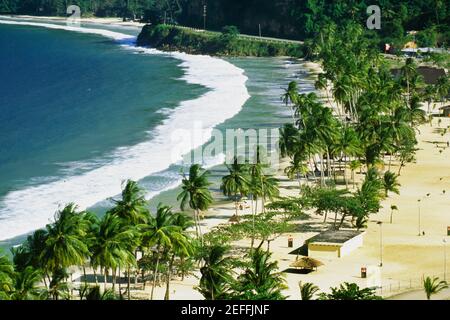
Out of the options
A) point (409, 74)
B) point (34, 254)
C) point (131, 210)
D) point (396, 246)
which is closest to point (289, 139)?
point (396, 246)

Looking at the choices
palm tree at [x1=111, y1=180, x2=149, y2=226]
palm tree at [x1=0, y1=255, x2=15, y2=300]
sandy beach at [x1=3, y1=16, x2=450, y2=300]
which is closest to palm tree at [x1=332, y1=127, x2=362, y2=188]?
sandy beach at [x1=3, y1=16, x2=450, y2=300]

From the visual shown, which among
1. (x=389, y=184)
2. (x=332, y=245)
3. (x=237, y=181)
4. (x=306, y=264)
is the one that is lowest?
(x=306, y=264)

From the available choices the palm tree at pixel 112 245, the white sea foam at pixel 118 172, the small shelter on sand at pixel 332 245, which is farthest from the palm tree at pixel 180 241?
the white sea foam at pixel 118 172

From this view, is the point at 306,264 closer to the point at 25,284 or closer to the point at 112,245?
the point at 112,245

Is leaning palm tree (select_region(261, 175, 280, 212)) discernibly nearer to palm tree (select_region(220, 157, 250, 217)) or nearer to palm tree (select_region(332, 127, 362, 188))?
palm tree (select_region(220, 157, 250, 217))

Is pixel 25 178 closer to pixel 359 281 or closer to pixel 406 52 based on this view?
pixel 359 281
